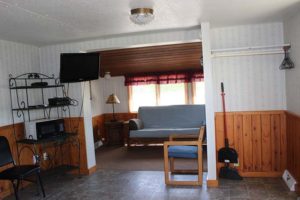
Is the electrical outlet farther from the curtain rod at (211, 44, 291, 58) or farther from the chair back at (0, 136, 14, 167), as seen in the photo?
the curtain rod at (211, 44, 291, 58)

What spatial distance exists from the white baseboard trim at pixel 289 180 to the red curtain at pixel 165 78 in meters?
2.99

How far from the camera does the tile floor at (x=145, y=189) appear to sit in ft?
10.8

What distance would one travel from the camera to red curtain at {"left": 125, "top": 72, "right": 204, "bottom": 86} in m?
6.25

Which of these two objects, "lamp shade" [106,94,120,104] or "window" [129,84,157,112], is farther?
"window" [129,84,157,112]

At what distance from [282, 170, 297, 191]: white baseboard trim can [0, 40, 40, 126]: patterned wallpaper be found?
378cm

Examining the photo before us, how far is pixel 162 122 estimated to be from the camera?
631cm

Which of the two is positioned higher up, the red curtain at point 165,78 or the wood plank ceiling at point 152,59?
the wood plank ceiling at point 152,59

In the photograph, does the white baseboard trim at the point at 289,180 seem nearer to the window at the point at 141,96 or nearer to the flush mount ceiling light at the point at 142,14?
the flush mount ceiling light at the point at 142,14

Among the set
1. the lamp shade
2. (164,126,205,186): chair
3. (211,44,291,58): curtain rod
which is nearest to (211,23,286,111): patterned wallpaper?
(211,44,291,58): curtain rod

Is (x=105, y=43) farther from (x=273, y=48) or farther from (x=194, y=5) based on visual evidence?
(x=273, y=48)

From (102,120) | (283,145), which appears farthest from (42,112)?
(283,145)

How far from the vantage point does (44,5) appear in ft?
7.84

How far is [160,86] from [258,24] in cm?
322

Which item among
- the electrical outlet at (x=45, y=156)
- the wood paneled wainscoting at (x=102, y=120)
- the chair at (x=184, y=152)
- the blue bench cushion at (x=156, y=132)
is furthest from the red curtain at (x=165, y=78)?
the electrical outlet at (x=45, y=156)
